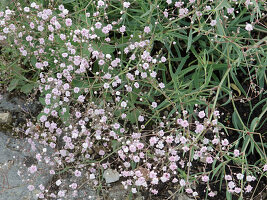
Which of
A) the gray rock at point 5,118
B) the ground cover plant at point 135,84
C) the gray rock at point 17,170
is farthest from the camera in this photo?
the gray rock at point 5,118

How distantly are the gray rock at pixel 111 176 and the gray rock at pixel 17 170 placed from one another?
0.53m

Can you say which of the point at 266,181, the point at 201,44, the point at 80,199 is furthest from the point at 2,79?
the point at 266,181

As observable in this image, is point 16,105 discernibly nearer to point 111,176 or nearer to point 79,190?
point 79,190

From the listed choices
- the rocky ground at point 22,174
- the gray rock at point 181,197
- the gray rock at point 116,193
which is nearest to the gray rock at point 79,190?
the rocky ground at point 22,174

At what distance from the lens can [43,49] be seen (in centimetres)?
270

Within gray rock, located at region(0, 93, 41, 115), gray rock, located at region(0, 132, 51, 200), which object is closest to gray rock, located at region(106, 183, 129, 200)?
gray rock, located at region(0, 132, 51, 200)

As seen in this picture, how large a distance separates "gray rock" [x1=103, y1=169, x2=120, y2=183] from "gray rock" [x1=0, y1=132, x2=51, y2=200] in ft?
1.73

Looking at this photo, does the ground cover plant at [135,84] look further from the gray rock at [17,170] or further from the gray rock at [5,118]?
the gray rock at [5,118]

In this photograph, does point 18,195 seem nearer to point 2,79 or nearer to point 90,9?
point 2,79

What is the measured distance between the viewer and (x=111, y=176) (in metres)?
3.01

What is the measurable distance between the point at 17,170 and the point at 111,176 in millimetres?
881

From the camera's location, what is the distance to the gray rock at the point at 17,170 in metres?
2.95

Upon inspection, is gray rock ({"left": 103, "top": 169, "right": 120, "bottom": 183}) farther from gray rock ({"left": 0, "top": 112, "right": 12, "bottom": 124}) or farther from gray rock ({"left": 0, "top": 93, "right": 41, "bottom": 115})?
gray rock ({"left": 0, "top": 112, "right": 12, "bottom": 124})

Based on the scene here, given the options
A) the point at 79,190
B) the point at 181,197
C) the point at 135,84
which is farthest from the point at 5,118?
the point at 181,197
